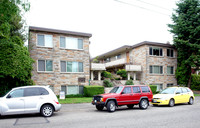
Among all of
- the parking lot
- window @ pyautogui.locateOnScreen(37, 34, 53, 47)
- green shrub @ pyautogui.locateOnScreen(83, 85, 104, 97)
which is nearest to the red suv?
the parking lot

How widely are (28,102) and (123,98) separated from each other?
6.12 meters

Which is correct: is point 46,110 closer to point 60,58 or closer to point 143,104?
point 143,104

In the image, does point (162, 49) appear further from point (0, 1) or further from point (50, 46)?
point (0, 1)

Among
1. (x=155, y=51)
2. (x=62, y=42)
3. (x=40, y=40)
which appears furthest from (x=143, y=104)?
(x=155, y=51)

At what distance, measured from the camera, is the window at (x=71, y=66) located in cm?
2270

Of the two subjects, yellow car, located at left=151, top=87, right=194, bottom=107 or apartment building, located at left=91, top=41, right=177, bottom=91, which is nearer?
yellow car, located at left=151, top=87, right=194, bottom=107

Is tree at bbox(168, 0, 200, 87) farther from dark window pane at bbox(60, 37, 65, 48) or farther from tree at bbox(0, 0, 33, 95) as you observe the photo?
tree at bbox(0, 0, 33, 95)

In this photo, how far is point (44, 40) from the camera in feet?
71.5

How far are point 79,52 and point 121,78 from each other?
9884 millimetres

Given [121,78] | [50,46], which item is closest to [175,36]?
[121,78]

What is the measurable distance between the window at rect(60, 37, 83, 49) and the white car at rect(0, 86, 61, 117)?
12588mm

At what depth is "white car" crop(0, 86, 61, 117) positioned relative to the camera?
9922mm

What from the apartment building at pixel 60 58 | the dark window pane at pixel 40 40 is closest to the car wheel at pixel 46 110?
the apartment building at pixel 60 58

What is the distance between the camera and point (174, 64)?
31.4 metres
